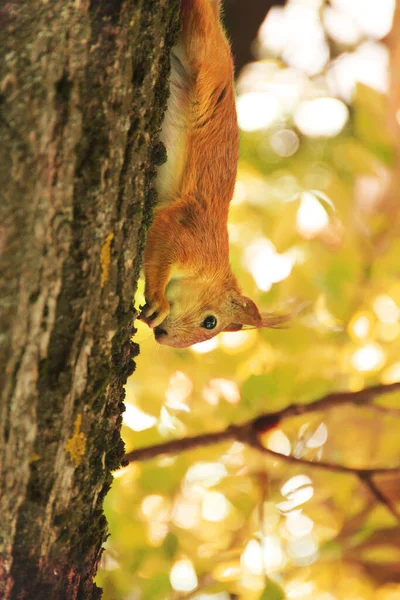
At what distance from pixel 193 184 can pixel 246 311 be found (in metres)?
0.59

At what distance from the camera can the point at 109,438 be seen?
1185 mm

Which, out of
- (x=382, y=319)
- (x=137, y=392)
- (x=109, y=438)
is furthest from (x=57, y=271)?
(x=382, y=319)

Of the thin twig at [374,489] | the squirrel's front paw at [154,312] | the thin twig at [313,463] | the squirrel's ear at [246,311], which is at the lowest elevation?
the thin twig at [374,489]

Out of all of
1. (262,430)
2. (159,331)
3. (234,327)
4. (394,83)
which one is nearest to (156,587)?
(262,430)

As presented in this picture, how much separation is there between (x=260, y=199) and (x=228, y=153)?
0.75 m

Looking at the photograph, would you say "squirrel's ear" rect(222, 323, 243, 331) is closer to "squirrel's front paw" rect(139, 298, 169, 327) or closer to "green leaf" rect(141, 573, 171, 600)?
"squirrel's front paw" rect(139, 298, 169, 327)

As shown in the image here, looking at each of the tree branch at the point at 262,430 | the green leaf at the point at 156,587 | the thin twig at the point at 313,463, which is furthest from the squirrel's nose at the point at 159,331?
the green leaf at the point at 156,587

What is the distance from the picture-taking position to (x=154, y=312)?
1739 mm

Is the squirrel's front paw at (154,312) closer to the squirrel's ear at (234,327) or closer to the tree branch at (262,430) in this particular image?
the tree branch at (262,430)

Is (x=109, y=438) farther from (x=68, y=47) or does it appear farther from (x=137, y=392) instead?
(x=137, y=392)

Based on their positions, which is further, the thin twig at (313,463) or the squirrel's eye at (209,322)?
the squirrel's eye at (209,322)

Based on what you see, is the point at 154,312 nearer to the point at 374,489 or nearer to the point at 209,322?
the point at 209,322

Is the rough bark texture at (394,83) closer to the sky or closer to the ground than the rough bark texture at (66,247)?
closer to the sky

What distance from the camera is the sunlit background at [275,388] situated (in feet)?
6.56
